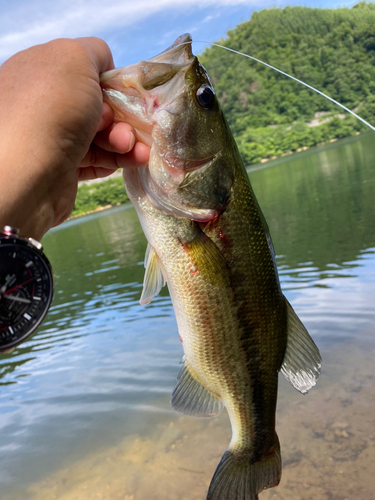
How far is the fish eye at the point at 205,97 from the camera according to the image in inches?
73.8

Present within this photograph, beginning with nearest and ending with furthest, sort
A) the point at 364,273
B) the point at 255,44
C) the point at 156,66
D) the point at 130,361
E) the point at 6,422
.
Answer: the point at 156,66
the point at 6,422
the point at 130,361
the point at 364,273
the point at 255,44

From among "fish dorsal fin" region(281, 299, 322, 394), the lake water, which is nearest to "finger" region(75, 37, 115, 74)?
"fish dorsal fin" region(281, 299, 322, 394)

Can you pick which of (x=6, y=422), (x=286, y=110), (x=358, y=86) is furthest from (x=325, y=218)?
(x=286, y=110)

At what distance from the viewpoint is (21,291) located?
165 cm

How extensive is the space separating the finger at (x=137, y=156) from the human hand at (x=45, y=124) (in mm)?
45

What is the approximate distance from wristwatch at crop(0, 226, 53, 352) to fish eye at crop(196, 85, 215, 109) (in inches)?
35.7

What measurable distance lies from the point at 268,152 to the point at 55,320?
63.4 meters

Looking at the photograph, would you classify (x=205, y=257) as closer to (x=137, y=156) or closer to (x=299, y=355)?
(x=137, y=156)

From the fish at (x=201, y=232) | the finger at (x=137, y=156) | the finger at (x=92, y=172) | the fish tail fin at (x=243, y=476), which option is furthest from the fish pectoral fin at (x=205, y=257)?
the fish tail fin at (x=243, y=476)

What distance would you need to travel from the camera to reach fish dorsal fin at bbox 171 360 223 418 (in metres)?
2.07

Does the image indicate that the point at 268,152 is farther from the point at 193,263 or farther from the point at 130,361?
the point at 193,263

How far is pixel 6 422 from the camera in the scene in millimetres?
6129

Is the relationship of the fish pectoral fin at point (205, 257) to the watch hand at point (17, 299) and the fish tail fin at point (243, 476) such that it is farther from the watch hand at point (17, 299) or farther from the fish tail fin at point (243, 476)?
the fish tail fin at point (243, 476)

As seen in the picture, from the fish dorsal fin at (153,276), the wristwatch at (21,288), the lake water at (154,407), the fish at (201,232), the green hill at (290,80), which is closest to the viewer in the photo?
the wristwatch at (21,288)
